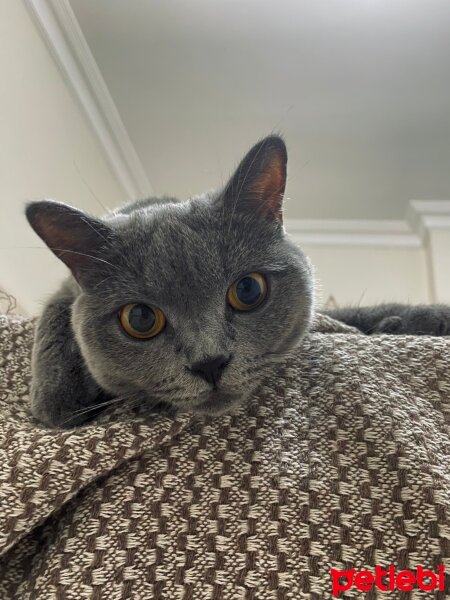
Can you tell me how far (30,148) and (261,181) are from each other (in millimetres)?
1059

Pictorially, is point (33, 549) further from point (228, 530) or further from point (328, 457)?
point (328, 457)

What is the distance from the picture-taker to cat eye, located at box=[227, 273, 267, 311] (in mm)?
728

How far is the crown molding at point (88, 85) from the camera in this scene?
5.68ft

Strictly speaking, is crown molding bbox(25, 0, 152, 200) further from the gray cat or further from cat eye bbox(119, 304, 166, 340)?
cat eye bbox(119, 304, 166, 340)

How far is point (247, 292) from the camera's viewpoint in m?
0.74

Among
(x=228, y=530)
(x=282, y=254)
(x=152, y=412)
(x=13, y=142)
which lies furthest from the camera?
(x=13, y=142)

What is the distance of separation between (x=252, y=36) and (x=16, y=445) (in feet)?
5.40

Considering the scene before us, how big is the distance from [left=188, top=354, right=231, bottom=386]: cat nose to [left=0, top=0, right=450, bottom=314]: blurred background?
0.88 metres

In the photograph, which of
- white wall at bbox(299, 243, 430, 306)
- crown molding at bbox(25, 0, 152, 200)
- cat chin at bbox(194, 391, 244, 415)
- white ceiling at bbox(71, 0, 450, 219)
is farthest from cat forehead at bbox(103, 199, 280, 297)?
white wall at bbox(299, 243, 430, 306)

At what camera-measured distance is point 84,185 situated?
6.61 ft

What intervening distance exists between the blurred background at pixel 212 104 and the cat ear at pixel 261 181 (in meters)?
0.61

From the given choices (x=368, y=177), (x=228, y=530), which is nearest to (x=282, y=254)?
(x=228, y=530)

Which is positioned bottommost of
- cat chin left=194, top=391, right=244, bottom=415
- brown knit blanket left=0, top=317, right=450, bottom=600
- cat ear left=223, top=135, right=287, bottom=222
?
brown knit blanket left=0, top=317, right=450, bottom=600

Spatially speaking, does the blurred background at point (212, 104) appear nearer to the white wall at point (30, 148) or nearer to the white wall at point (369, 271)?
the white wall at point (30, 148)
